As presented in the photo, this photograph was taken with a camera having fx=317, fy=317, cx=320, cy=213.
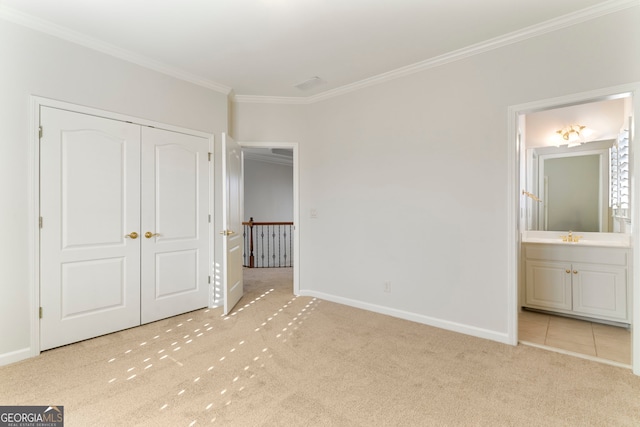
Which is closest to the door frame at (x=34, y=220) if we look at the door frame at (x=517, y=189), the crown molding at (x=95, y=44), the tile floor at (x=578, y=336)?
the crown molding at (x=95, y=44)

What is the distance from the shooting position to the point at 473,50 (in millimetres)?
2986

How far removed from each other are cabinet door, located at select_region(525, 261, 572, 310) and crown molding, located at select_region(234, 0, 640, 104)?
96.2 inches

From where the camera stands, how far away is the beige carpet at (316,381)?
185cm

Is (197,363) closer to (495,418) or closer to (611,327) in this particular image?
(495,418)

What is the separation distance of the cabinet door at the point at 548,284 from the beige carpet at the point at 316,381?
123 centimetres

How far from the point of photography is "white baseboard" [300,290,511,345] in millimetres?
2938

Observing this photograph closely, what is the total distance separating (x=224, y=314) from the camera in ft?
11.8

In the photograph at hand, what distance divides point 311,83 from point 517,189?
8.26 ft

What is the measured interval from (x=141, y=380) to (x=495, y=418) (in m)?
2.31

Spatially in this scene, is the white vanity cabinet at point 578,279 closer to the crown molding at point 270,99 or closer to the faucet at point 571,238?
the faucet at point 571,238

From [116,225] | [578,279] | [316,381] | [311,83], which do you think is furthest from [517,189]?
[116,225]

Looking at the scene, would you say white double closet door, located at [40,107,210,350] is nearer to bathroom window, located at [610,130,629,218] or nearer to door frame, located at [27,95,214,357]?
door frame, located at [27,95,214,357]

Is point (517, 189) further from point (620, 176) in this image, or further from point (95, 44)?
point (95, 44)

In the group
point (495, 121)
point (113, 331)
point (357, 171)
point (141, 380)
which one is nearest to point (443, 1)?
point (495, 121)
